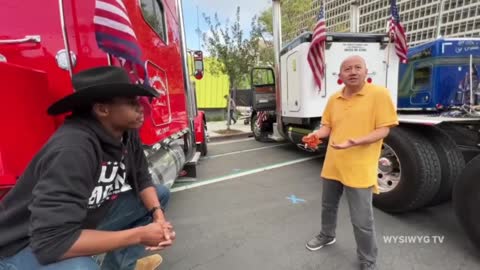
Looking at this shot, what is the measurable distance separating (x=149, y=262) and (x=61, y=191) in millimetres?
1277

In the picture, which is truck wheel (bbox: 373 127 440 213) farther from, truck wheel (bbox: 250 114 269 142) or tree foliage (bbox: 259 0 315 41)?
tree foliage (bbox: 259 0 315 41)

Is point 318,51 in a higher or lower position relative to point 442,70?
higher

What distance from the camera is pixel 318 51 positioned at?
14.6 ft

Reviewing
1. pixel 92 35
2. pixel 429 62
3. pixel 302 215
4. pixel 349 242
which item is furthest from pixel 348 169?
pixel 429 62

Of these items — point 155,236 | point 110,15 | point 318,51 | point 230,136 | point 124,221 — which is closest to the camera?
point 155,236

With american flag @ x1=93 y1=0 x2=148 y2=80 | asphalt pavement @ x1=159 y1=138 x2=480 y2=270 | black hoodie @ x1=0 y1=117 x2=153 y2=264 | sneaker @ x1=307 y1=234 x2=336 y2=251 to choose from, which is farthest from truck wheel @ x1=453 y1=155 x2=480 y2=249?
american flag @ x1=93 y1=0 x2=148 y2=80

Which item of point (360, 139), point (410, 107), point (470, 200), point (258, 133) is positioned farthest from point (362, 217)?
point (410, 107)

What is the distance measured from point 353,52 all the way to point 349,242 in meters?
3.37

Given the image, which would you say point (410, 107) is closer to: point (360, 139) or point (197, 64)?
point (197, 64)

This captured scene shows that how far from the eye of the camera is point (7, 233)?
48.4 inches

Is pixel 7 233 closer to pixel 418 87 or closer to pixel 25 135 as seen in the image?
pixel 25 135

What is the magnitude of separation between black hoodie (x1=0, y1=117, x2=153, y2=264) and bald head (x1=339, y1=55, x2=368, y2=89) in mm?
1502

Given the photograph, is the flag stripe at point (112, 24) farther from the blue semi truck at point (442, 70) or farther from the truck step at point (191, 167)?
the blue semi truck at point (442, 70)

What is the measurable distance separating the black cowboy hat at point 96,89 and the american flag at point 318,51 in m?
3.68
